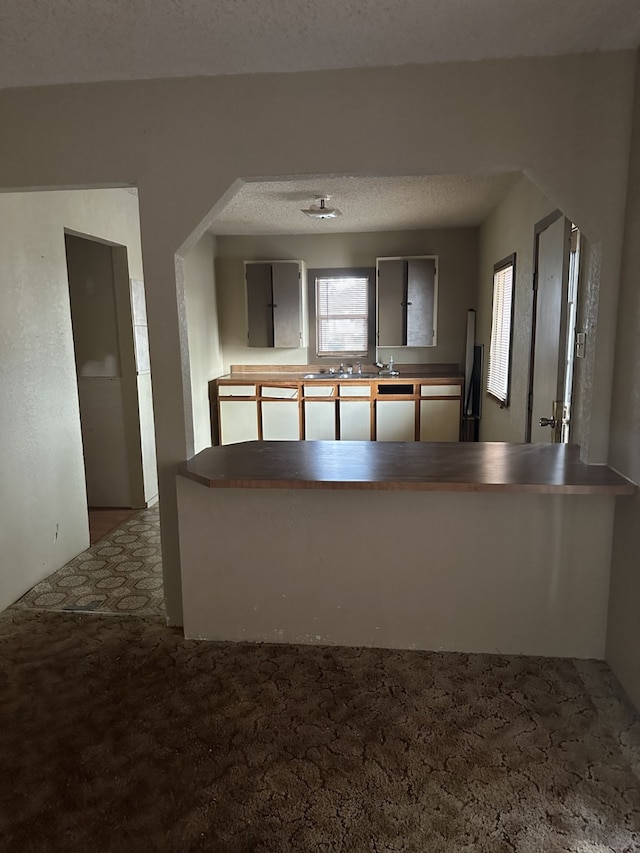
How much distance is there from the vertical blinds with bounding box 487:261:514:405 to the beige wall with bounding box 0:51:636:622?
195cm

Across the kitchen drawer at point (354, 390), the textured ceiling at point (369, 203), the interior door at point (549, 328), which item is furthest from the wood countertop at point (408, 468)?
the kitchen drawer at point (354, 390)

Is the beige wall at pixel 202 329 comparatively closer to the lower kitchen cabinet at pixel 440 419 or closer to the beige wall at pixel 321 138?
the lower kitchen cabinet at pixel 440 419

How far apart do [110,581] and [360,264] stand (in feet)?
14.1

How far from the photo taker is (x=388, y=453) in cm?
271

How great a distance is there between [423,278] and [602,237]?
3863mm

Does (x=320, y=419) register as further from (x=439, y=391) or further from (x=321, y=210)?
(x=321, y=210)

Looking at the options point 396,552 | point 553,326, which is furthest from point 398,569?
point 553,326

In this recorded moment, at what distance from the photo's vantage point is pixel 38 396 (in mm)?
3293

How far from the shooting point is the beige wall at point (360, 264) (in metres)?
6.05

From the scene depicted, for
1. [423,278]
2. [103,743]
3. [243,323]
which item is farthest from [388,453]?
[243,323]

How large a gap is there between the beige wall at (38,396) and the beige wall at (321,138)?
2.59 ft

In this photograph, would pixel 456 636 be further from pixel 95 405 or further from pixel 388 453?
pixel 95 405

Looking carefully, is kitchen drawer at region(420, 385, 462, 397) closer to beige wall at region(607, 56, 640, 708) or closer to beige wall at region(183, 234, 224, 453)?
beige wall at region(183, 234, 224, 453)

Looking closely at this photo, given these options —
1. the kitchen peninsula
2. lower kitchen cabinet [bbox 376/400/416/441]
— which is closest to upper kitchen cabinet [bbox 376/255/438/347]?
lower kitchen cabinet [bbox 376/400/416/441]
